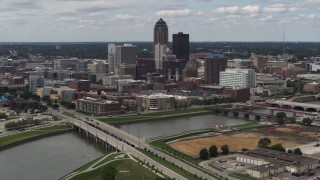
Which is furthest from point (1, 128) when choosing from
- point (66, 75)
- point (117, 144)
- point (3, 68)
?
point (3, 68)

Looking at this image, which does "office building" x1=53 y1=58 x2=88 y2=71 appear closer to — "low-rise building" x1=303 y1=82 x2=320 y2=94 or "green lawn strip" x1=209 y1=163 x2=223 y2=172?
"low-rise building" x1=303 y1=82 x2=320 y2=94

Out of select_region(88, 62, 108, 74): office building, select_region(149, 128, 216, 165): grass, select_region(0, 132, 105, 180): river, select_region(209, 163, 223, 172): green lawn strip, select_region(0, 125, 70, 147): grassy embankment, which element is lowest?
select_region(0, 132, 105, 180): river

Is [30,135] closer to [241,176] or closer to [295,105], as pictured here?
[241,176]

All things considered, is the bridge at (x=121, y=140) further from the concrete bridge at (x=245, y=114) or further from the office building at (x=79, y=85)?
the concrete bridge at (x=245, y=114)

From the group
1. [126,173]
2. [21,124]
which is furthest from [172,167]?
[21,124]

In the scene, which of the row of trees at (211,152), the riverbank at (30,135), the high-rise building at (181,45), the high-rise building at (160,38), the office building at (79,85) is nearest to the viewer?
the row of trees at (211,152)

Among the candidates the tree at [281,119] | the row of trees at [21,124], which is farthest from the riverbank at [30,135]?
the tree at [281,119]

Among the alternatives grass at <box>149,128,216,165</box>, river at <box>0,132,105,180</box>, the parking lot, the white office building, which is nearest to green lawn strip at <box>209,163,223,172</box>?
the parking lot
